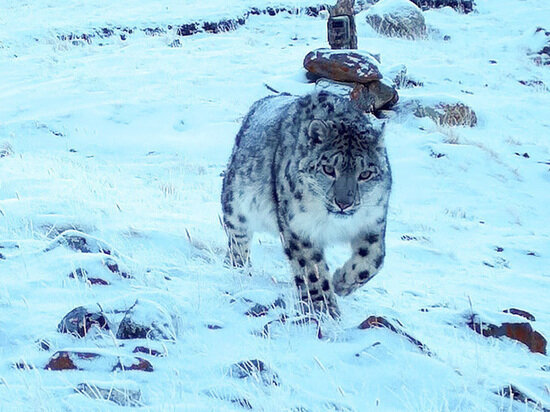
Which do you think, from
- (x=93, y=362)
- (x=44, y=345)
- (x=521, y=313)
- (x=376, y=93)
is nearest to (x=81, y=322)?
(x=44, y=345)

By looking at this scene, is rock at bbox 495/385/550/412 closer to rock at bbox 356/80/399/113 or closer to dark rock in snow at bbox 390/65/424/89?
rock at bbox 356/80/399/113

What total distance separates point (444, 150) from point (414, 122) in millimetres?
2031

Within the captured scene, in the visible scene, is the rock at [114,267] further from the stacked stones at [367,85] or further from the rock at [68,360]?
the stacked stones at [367,85]

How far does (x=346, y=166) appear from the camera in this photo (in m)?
5.55

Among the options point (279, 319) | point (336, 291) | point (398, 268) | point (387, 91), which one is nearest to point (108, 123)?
point (387, 91)

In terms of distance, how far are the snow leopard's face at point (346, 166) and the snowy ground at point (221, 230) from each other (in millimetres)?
762

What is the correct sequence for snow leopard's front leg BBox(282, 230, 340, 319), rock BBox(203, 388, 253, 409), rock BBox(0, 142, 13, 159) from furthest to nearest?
rock BBox(0, 142, 13, 159) → snow leopard's front leg BBox(282, 230, 340, 319) → rock BBox(203, 388, 253, 409)

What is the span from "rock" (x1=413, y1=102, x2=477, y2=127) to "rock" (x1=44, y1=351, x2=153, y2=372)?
40.9 feet

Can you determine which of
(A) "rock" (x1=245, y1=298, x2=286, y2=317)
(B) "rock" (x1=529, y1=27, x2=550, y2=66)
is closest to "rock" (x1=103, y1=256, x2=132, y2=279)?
(A) "rock" (x1=245, y1=298, x2=286, y2=317)

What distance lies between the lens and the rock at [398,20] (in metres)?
24.2

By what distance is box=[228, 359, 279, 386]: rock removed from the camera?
13.1 ft

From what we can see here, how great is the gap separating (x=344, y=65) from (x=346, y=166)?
10.7 meters

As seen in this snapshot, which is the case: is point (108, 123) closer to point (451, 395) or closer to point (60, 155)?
point (60, 155)

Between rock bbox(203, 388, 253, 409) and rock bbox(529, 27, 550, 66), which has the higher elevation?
rock bbox(203, 388, 253, 409)
